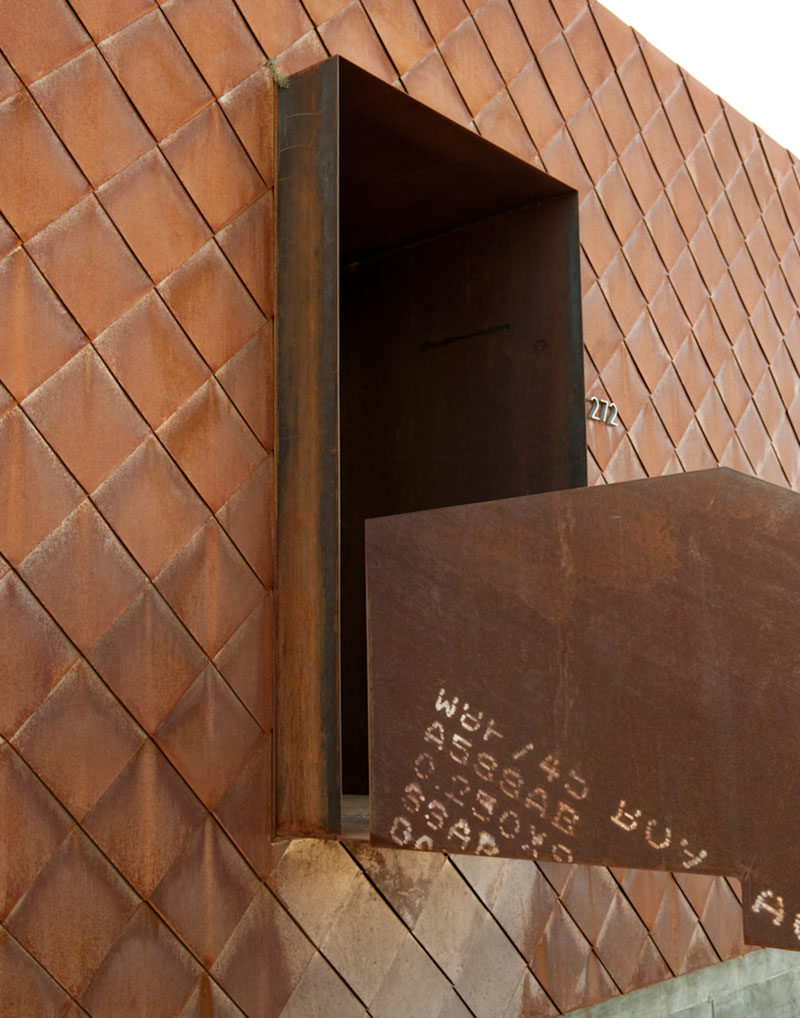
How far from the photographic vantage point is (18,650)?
2279 mm

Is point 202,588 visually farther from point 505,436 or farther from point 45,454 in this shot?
point 505,436

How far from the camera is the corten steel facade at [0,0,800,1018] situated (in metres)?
2.33

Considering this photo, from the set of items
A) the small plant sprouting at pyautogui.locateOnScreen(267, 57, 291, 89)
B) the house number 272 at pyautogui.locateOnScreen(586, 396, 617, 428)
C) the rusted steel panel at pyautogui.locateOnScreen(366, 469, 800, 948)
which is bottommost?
the rusted steel panel at pyautogui.locateOnScreen(366, 469, 800, 948)

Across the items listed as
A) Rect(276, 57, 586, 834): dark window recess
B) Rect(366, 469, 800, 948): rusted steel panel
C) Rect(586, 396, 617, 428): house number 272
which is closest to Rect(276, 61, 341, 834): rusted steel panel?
Rect(276, 57, 586, 834): dark window recess

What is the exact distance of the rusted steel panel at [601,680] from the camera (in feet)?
6.29

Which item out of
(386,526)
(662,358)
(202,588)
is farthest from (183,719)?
(662,358)

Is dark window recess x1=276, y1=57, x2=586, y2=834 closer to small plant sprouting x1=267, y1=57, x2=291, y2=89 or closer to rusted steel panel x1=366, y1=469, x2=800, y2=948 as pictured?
small plant sprouting x1=267, y1=57, x2=291, y2=89

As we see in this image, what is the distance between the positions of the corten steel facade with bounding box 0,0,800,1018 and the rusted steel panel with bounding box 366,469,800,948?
458mm

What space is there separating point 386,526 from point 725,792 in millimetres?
843

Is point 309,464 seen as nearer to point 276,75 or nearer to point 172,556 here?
point 172,556

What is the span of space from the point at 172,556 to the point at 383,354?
1.76 metres

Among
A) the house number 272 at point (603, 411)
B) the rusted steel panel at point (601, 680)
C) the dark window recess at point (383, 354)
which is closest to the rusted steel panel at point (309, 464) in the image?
the dark window recess at point (383, 354)

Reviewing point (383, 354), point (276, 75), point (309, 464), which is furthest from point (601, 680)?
point (383, 354)

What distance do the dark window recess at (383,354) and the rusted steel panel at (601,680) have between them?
36 cm
